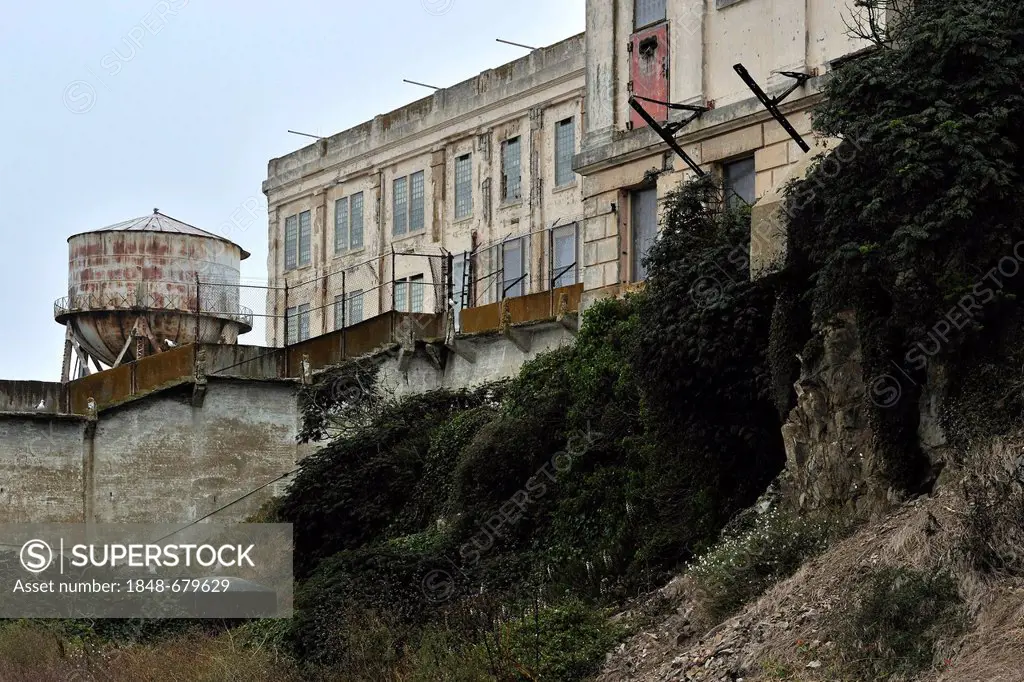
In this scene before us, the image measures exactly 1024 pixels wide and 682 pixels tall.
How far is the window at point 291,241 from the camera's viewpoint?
48.1 metres

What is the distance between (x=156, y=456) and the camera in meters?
34.1

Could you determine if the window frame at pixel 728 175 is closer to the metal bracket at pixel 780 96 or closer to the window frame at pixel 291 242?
the metal bracket at pixel 780 96

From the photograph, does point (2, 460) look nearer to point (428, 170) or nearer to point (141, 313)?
point (141, 313)

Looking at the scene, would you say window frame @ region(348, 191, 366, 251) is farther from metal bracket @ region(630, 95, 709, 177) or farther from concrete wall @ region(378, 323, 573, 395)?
metal bracket @ region(630, 95, 709, 177)

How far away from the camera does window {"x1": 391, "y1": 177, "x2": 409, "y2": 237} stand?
146ft

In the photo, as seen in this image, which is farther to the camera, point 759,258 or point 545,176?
point 545,176

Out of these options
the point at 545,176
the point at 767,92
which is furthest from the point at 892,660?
the point at 545,176

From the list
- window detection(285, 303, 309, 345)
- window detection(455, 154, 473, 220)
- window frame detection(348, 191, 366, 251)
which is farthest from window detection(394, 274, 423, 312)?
window detection(285, 303, 309, 345)

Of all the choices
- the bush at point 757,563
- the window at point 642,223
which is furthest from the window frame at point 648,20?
the bush at point 757,563

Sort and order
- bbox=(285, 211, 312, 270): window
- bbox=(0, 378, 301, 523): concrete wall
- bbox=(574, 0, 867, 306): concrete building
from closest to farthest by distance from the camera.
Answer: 1. bbox=(574, 0, 867, 306): concrete building
2. bbox=(0, 378, 301, 523): concrete wall
3. bbox=(285, 211, 312, 270): window

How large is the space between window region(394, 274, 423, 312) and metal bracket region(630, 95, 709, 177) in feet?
51.0

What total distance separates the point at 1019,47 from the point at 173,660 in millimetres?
14485

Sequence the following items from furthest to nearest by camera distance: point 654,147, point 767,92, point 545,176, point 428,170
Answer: point 428,170 < point 545,176 < point 654,147 < point 767,92

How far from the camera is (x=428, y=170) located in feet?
144
